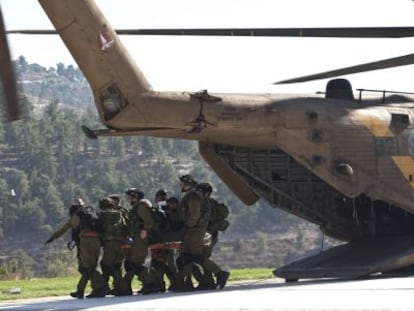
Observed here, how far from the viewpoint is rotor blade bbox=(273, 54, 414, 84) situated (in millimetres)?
20766

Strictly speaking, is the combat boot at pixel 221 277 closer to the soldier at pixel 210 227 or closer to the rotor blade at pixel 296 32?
the soldier at pixel 210 227

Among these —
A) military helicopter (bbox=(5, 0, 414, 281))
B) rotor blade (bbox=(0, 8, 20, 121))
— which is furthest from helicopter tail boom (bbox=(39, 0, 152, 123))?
rotor blade (bbox=(0, 8, 20, 121))

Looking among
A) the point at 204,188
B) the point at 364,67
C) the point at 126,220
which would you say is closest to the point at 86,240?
the point at 126,220

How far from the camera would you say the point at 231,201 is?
436 feet

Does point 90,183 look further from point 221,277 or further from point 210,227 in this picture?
point 221,277

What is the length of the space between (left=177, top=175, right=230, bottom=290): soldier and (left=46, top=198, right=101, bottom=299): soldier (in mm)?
1342

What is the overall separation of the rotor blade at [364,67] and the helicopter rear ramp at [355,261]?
3.03 meters

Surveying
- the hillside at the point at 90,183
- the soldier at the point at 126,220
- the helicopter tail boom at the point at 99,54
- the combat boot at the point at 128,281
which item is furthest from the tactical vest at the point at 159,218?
the hillside at the point at 90,183

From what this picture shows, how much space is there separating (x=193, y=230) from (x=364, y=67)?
445 centimetres

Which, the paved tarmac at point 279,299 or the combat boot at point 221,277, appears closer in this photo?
the paved tarmac at point 279,299

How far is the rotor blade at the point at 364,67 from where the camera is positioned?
68.1 ft

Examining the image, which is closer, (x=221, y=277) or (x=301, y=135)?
(x=221, y=277)

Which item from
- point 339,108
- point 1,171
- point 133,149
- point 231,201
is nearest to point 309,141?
point 339,108

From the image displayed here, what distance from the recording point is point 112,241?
62.1ft
